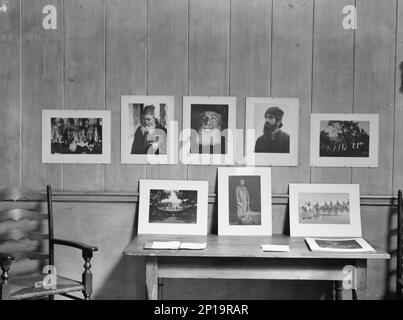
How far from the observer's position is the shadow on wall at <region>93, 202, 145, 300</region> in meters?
3.12

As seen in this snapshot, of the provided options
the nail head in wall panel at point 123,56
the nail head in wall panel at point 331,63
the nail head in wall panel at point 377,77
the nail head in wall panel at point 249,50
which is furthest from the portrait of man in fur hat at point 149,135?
the nail head in wall panel at point 377,77

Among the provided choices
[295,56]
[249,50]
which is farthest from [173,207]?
[295,56]

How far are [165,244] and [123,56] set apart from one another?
1.20 meters

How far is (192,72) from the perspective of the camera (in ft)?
10.1

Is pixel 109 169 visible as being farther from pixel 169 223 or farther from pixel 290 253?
pixel 290 253

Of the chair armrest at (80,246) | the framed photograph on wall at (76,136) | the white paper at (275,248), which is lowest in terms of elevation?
the chair armrest at (80,246)

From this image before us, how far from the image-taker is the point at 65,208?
3.12 meters

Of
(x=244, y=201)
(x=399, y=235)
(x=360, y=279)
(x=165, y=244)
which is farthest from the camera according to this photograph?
(x=244, y=201)

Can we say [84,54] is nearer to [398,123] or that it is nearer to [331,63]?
[331,63]

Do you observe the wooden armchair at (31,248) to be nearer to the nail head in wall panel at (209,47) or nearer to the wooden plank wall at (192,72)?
the wooden plank wall at (192,72)

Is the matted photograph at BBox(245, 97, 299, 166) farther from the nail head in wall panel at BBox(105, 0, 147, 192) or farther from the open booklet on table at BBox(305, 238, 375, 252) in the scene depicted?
the nail head in wall panel at BBox(105, 0, 147, 192)

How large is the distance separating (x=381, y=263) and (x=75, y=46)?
233 cm

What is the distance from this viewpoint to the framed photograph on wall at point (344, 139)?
3.06m

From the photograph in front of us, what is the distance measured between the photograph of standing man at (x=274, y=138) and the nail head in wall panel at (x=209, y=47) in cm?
34
